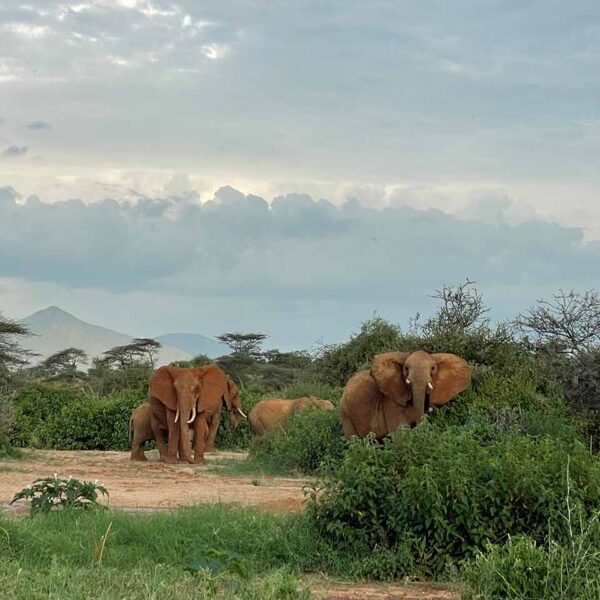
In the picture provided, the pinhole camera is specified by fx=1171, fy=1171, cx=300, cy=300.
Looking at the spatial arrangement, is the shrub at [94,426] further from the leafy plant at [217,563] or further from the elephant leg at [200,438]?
the leafy plant at [217,563]

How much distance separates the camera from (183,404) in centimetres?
2031

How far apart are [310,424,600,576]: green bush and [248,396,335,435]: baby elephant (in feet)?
33.9

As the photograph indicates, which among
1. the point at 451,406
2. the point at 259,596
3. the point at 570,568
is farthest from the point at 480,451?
the point at 451,406

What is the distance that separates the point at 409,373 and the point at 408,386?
0.85 ft

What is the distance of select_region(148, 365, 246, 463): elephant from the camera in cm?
2028

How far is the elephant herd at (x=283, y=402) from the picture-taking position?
49.5ft

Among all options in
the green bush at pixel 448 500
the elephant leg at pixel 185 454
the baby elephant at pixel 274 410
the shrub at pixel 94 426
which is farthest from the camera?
the shrub at pixel 94 426

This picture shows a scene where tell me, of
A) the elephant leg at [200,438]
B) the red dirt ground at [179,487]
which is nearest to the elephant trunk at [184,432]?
the elephant leg at [200,438]

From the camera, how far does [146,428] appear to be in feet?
70.1

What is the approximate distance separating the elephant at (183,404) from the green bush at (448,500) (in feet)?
36.1

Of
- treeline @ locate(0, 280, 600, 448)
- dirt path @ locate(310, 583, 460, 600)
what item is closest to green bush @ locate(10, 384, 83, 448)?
treeline @ locate(0, 280, 600, 448)

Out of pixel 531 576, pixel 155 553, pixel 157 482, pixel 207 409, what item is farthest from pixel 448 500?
pixel 207 409

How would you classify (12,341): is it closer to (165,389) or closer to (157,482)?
(165,389)

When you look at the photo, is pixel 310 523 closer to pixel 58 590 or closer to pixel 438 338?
pixel 58 590
